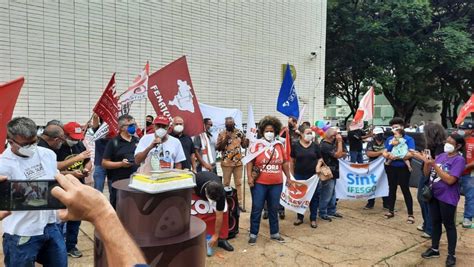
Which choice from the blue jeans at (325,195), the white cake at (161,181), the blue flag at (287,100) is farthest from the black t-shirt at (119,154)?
the blue jeans at (325,195)

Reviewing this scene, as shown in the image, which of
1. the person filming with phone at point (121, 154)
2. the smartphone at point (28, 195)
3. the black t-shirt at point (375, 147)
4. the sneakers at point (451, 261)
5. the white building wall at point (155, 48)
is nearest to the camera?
the smartphone at point (28, 195)

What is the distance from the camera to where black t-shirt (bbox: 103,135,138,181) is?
508 cm

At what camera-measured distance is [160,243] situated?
234 cm

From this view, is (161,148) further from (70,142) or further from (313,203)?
(313,203)

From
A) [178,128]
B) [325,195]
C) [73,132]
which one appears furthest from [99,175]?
[325,195]

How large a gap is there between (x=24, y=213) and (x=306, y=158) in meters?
4.63

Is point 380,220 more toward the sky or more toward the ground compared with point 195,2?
more toward the ground

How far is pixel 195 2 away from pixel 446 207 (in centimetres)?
806

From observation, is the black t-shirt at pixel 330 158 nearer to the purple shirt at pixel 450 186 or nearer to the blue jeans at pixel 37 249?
the purple shirt at pixel 450 186

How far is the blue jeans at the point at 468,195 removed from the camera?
21.3 ft

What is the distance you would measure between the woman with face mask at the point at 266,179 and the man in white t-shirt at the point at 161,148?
1131 mm

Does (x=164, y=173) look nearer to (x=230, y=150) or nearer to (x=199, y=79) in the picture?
(x=230, y=150)

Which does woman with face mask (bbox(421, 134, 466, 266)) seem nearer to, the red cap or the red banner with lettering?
the red banner with lettering

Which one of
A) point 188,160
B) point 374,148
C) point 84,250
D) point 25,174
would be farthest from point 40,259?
point 374,148
